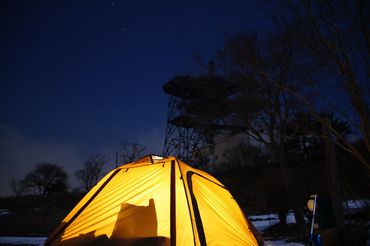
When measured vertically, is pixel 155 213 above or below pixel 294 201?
above

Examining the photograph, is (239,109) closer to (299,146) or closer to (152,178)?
(152,178)

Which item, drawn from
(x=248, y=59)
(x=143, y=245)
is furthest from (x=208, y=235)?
(x=248, y=59)

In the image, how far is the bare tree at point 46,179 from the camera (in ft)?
152

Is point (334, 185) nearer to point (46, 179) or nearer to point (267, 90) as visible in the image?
point (267, 90)

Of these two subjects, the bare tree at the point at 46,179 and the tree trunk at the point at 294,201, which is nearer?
the tree trunk at the point at 294,201

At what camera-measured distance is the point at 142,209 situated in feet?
13.5

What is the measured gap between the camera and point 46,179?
47.8 m

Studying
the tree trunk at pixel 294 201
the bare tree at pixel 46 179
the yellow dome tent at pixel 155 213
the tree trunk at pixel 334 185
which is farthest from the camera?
the bare tree at pixel 46 179

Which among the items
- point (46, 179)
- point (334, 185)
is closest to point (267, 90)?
point (334, 185)

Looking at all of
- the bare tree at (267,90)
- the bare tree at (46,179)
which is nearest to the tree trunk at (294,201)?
the bare tree at (267,90)

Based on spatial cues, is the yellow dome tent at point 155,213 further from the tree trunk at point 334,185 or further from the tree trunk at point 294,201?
the tree trunk at point 294,201

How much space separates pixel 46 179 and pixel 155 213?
50.2 meters

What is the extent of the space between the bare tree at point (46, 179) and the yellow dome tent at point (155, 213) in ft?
151

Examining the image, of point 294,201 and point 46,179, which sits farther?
point 46,179
